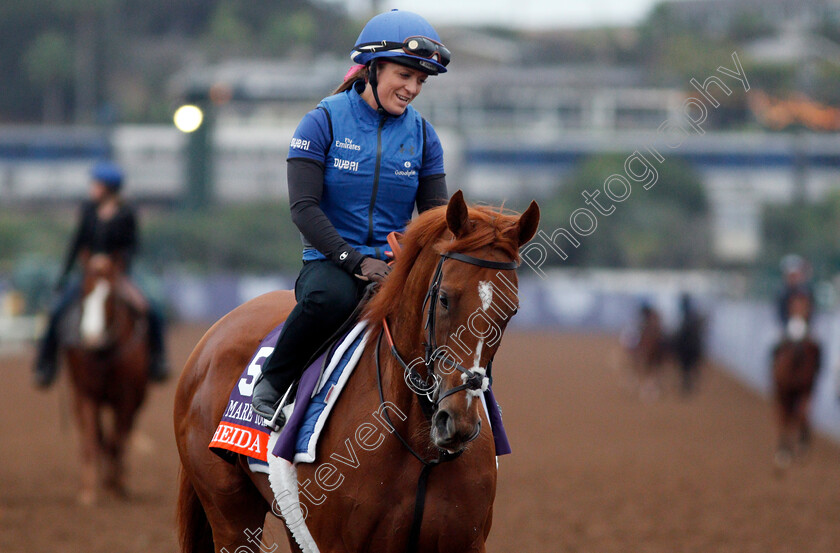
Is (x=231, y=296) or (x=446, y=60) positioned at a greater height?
(x=446, y=60)

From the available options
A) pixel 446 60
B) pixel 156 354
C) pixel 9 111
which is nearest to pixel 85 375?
pixel 156 354

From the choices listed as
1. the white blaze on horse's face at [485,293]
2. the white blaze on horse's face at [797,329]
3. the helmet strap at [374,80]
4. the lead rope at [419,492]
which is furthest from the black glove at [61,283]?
the white blaze on horse's face at [797,329]

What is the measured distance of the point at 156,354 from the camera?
31.7 ft

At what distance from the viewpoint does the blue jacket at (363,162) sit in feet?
13.4

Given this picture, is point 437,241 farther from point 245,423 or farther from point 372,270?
point 245,423

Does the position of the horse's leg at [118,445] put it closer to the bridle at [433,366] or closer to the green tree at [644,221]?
the bridle at [433,366]

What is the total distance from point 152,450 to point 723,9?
89.4m

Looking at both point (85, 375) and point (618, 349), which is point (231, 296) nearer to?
point (618, 349)

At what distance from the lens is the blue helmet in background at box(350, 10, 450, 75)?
13.0 ft

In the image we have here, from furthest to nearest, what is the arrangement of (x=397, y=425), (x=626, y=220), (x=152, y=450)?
(x=626, y=220) → (x=152, y=450) → (x=397, y=425)

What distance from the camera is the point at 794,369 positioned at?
1234 cm

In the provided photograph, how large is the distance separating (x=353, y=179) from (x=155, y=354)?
19.8ft

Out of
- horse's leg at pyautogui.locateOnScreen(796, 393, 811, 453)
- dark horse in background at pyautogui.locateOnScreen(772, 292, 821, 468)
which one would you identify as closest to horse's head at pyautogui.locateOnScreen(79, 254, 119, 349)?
dark horse in background at pyautogui.locateOnScreen(772, 292, 821, 468)

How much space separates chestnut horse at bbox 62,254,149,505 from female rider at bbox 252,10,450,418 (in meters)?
5.54
